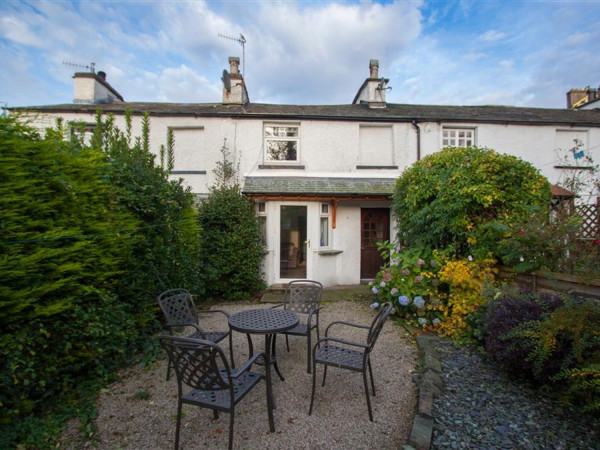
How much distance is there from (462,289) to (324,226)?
4.75 m

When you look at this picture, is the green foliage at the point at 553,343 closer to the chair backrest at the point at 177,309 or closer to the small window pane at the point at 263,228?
the chair backrest at the point at 177,309

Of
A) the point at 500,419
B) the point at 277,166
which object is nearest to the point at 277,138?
the point at 277,166

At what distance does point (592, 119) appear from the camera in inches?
401

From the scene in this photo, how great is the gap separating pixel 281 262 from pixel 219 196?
104 inches

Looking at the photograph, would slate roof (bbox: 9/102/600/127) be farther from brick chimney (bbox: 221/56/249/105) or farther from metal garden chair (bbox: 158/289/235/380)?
metal garden chair (bbox: 158/289/235/380)

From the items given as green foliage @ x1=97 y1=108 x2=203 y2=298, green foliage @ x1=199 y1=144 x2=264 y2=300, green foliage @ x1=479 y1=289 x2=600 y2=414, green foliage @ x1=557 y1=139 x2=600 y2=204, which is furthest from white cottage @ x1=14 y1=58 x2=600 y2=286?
green foliage @ x1=479 y1=289 x2=600 y2=414

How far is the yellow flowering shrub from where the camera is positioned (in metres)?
4.58

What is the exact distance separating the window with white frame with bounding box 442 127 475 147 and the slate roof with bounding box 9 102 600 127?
367 mm

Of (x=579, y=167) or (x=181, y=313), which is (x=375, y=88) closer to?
(x=579, y=167)

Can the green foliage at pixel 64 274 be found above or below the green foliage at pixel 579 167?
below

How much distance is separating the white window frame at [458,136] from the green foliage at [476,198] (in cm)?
437

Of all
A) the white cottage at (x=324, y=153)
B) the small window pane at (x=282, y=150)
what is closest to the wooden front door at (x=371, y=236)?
the white cottage at (x=324, y=153)

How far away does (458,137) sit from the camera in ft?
31.4

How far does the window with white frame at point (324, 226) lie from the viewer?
29.2ft
